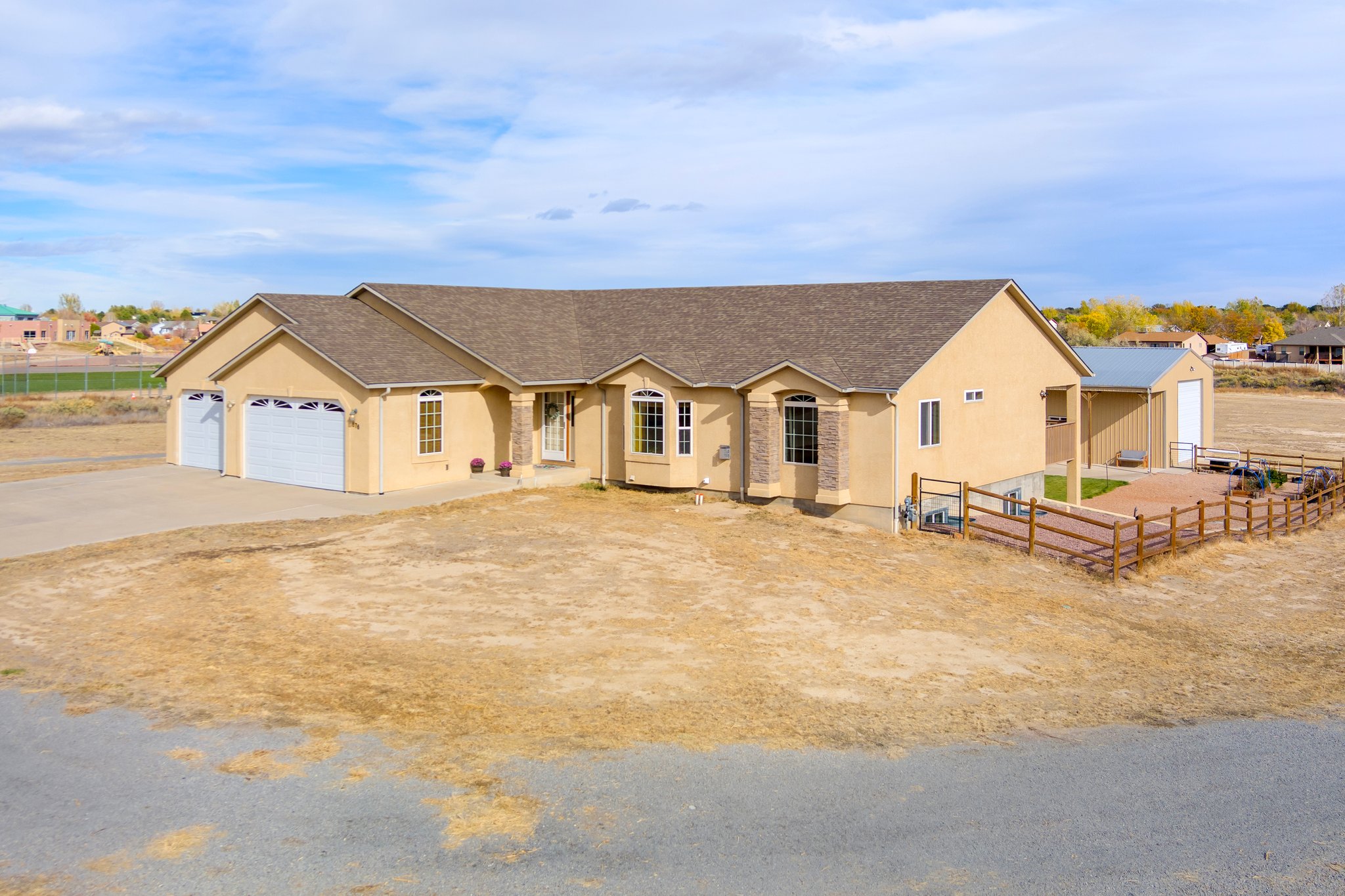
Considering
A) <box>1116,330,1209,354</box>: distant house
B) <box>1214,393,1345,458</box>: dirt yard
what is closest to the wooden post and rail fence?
<box>1214,393,1345,458</box>: dirt yard

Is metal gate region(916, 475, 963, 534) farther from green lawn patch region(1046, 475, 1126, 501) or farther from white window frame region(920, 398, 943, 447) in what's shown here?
green lawn patch region(1046, 475, 1126, 501)

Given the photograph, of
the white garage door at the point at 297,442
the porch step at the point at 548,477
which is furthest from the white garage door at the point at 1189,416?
the white garage door at the point at 297,442

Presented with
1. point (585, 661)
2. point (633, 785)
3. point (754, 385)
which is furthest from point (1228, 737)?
point (754, 385)

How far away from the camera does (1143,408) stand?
33.4 meters

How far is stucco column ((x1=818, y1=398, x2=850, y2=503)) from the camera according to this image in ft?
72.8

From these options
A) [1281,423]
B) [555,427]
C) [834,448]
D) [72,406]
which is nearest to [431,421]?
[555,427]

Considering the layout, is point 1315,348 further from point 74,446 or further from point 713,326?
point 74,446

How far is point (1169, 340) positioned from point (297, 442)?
9281cm

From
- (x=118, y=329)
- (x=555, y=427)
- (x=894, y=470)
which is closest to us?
(x=894, y=470)

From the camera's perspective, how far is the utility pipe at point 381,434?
2389 cm

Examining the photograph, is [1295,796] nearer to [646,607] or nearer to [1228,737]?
[1228,737]

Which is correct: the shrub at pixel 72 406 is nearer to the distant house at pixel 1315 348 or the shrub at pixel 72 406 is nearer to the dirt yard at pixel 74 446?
the dirt yard at pixel 74 446

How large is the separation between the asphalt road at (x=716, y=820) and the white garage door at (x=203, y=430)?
1886 cm

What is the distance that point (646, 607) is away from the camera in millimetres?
15391
